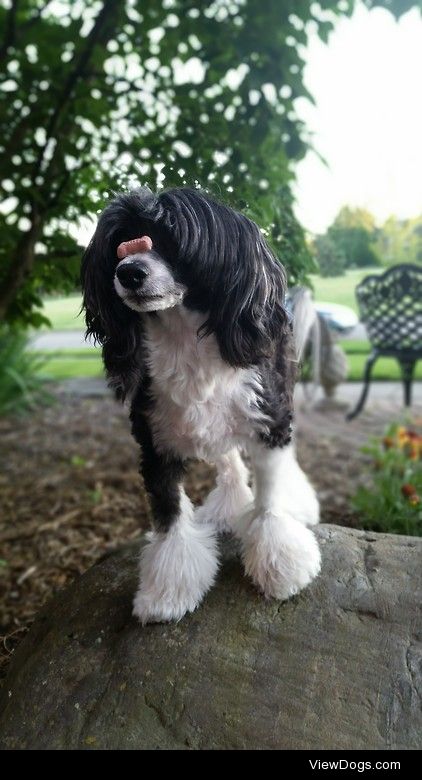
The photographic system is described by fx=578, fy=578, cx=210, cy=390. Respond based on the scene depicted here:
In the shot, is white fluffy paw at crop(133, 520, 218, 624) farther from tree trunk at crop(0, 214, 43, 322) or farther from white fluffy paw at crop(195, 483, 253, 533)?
tree trunk at crop(0, 214, 43, 322)

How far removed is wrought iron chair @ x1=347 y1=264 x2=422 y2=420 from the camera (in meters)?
2.91

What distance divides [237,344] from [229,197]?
0.32 m

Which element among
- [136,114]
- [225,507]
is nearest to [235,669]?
[225,507]

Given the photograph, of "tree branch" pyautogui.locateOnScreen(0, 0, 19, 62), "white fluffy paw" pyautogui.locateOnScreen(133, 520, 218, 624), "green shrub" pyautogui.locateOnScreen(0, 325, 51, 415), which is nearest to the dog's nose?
"white fluffy paw" pyautogui.locateOnScreen(133, 520, 218, 624)

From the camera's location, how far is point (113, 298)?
1120mm

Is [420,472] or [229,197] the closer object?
[229,197]

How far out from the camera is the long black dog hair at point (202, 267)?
3.34 feet

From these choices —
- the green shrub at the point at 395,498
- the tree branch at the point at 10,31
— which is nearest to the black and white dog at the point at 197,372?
the green shrub at the point at 395,498

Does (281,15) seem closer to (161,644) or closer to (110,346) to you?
(110,346)

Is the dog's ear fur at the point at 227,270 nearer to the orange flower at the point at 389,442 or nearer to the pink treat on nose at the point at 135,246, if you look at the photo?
the pink treat on nose at the point at 135,246

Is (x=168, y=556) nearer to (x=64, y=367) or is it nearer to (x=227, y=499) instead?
(x=227, y=499)

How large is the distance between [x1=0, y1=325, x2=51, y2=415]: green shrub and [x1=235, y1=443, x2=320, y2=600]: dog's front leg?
4.24 meters

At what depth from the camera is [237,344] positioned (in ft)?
3.61

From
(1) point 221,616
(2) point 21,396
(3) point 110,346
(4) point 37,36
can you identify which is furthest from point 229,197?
(2) point 21,396
